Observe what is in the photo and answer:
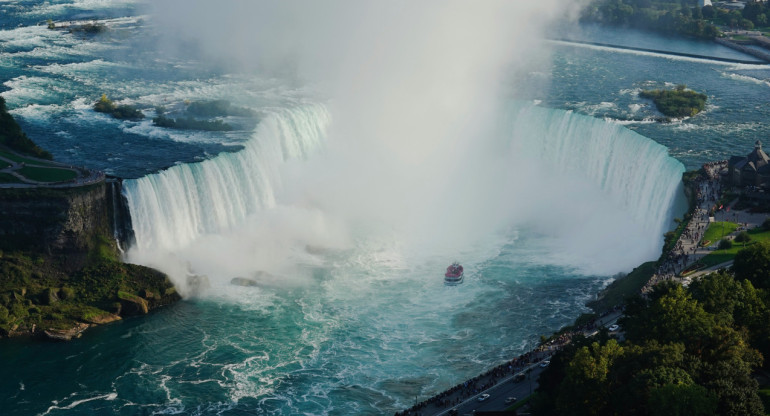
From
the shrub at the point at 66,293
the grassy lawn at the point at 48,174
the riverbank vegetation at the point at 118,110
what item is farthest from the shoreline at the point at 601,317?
the riverbank vegetation at the point at 118,110

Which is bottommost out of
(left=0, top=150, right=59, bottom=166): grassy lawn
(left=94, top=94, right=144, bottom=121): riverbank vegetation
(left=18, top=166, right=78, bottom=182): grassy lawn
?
(left=18, top=166, right=78, bottom=182): grassy lawn

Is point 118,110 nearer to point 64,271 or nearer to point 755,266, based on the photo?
point 64,271

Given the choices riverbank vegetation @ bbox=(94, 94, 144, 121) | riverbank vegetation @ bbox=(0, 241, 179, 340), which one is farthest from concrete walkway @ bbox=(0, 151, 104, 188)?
riverbank vegetation @ bbox=(94, 94, 144, 121)

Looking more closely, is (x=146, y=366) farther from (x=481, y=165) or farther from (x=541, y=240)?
(x=481, y=165)

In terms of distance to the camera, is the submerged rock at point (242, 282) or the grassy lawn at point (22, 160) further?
the grassy lawn at point (22, 160)

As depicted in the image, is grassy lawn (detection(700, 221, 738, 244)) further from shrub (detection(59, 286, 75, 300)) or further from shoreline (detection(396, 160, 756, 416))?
shrub (detection(59, 286, 75, 300))

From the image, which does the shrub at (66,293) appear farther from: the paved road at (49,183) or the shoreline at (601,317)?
the shoreline at (601,317)

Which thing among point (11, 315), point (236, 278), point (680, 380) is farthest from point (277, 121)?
point (680, 380)
